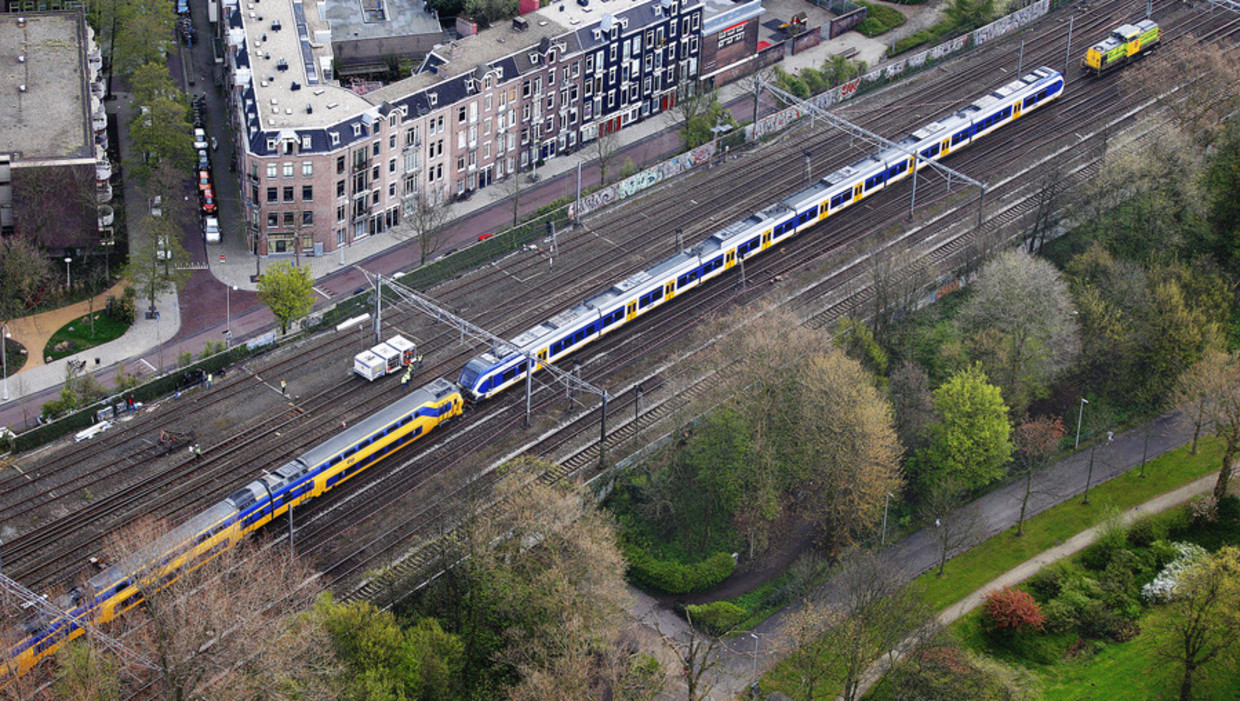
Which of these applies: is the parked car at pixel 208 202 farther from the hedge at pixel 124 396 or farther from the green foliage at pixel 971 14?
the green foliage at pixel 971 14

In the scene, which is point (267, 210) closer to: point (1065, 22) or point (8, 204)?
point (8, 204)

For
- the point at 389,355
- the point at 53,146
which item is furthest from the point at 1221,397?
the point at 53,146

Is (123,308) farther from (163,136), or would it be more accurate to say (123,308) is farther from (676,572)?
(676,572)

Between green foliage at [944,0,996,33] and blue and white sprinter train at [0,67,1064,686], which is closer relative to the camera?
blue and white sprinter train at [0,67,1064,686]

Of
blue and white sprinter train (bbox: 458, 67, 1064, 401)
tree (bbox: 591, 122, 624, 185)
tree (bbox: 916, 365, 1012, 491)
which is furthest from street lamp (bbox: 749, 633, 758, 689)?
tree (bbox: 591, 122, 624, 185)

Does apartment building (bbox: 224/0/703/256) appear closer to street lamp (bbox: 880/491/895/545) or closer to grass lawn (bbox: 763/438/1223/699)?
street lamp (bbox: 880/491/895/545)

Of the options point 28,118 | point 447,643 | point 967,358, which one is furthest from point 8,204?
point 967,358
